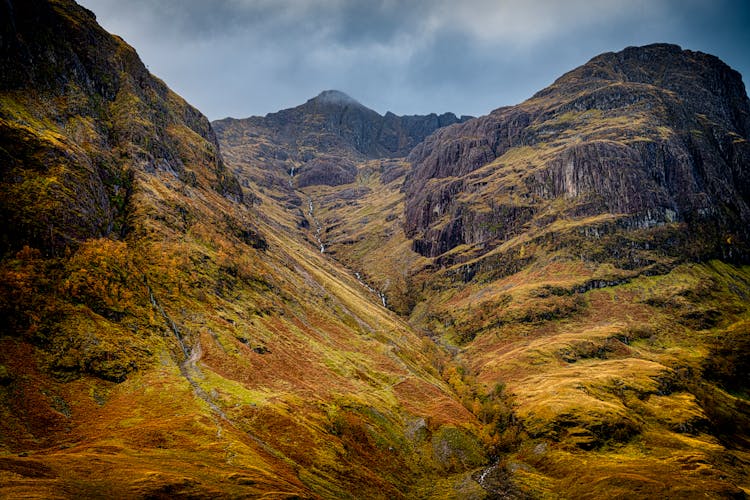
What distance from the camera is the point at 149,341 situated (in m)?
64.4

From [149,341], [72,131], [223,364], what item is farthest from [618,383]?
[72,131]

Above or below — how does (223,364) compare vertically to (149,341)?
below

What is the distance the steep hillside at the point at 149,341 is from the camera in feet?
138

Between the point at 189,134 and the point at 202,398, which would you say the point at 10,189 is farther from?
the point at 189,134

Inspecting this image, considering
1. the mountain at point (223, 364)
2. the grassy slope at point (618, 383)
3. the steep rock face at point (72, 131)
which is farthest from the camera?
the grassy slope at point (618, 383)

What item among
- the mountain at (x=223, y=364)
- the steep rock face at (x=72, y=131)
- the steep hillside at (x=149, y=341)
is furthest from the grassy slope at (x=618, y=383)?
the steep rock face at (x=72, y=131)

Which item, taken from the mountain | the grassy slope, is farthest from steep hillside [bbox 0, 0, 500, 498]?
the grassy slope

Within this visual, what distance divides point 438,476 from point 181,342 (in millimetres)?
60826

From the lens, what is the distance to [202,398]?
5916 cm

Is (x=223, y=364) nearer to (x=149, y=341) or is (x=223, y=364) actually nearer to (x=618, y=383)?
(x=149, y=341)

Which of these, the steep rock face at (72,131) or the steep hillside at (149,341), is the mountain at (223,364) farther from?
the steep rock face at (72,131)

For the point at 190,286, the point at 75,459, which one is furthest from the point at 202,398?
the point at 190,286

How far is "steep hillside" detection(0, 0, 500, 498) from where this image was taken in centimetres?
4203

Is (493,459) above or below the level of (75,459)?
below
